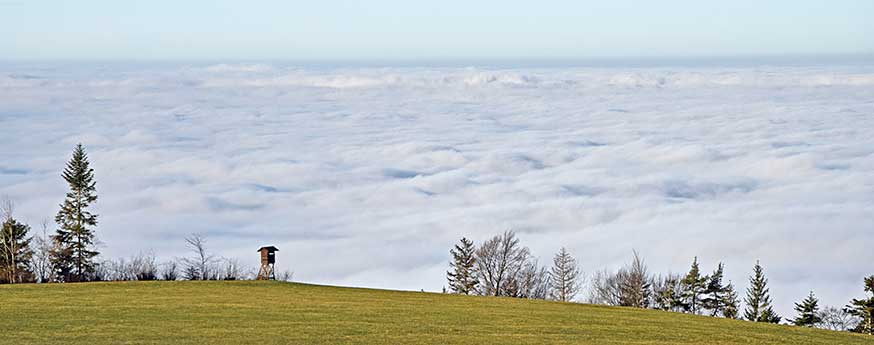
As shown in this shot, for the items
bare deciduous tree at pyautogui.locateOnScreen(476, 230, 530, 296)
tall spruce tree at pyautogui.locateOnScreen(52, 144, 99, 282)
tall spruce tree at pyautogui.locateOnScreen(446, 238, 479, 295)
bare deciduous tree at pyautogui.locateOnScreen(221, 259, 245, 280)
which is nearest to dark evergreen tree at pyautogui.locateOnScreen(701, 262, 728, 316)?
bare deciduous tree at pyautogui.locateOnScreen(476, 230, 530, 296)

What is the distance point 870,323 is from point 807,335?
1687cm

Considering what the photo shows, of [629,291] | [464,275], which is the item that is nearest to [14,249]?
[464,275]

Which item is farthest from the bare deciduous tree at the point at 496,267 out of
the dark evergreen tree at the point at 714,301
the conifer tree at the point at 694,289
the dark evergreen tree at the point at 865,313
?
the dark evergreen tree at the point at 865,313

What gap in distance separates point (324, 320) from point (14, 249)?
66.3 feet

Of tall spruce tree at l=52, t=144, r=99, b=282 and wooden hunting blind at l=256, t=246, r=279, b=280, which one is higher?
tall spruce tree at l=52, t=144, r=99, b=282

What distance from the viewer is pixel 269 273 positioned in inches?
1235

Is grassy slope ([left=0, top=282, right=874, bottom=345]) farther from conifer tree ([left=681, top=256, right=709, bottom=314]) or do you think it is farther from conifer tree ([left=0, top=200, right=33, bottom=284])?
conifer tree ([left=681, top=256, right=709, bottom=314])

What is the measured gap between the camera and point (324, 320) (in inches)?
819

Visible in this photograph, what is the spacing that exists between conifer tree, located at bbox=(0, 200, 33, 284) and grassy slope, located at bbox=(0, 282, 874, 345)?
8770mm

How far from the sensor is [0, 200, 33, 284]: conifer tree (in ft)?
115

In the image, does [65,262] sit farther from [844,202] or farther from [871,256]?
[844,202]

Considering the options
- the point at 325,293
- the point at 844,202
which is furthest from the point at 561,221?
the point at 325,293

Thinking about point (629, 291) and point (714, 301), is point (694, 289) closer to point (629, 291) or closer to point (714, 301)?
point (714, 301)

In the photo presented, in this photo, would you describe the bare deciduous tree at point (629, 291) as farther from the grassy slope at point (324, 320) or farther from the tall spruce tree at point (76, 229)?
the tall spruce tree at point (76, 229)
